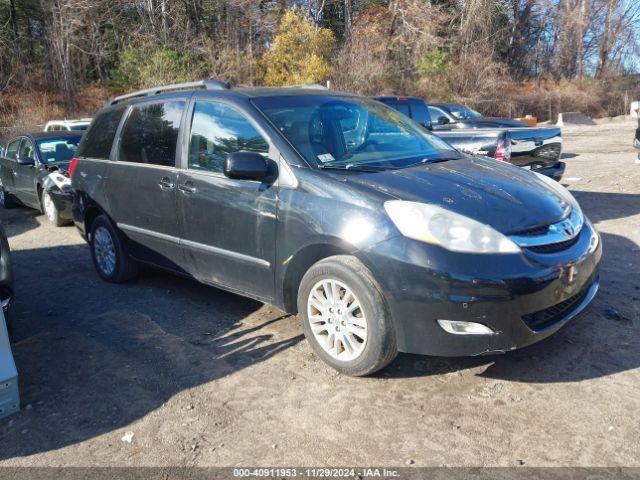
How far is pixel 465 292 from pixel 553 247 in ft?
2.39

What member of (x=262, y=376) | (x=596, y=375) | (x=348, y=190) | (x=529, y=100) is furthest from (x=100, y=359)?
(x=529, y=100)

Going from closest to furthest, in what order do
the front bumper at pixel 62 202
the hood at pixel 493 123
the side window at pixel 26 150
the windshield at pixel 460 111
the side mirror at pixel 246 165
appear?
the side mirror at pixel 246 165 < the front bumper at pixel 62 202 < the side window at pixel 26 150 < the hood at pixel 493 123 < the windshield at pixel 460 111

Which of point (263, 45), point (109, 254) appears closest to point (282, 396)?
point (109, 254)

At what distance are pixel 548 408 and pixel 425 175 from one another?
166cm

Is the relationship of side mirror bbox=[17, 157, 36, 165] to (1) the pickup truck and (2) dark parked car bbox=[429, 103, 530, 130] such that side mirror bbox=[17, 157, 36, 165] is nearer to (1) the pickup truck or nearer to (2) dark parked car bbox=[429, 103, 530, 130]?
(1) the pickup truck

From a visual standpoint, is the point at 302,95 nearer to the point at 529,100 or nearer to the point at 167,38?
the point at 167,38

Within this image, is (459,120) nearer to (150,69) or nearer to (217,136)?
(217,136)

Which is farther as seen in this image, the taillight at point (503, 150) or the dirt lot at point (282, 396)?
the taillight at point (503, 150)

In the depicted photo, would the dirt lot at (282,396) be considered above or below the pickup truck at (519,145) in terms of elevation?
below

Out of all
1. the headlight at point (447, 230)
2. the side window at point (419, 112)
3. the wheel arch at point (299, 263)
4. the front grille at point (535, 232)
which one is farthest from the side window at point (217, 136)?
the side window at point (419, 112)

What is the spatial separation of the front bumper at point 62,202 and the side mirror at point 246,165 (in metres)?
5.65

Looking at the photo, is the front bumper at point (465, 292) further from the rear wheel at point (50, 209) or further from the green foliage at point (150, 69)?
the green foliage at point (150, 69)

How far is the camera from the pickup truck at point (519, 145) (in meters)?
8.26

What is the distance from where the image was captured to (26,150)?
10219 mm
